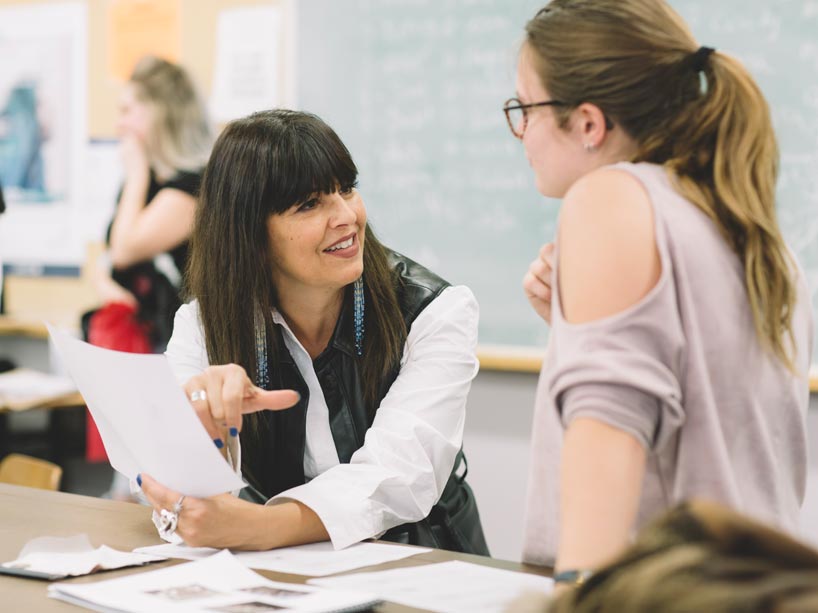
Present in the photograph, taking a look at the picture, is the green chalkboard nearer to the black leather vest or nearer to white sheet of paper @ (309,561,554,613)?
the black leather vest

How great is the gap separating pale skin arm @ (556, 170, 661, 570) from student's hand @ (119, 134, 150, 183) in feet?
9.51

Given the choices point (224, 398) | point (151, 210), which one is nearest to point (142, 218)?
point (151, 210)

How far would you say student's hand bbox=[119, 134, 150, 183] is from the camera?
3.72m

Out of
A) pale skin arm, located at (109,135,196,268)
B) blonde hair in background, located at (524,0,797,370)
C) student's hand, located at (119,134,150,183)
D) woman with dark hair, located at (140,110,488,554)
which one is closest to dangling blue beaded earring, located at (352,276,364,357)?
woman with dark hair, located at (140,110,488,554)

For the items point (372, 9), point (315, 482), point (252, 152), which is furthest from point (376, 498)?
point (372, 9)

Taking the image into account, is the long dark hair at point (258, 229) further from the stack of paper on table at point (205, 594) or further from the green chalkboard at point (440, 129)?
the green chalkboard at point (440, 129)

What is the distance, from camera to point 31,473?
2.29m

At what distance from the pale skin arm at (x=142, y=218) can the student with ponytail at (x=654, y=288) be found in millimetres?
2458

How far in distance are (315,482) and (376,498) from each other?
98mm

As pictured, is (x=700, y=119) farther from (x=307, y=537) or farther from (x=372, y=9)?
(x=372, y=9)

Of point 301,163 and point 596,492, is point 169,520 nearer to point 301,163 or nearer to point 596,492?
point 301,163

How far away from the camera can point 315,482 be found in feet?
5.42

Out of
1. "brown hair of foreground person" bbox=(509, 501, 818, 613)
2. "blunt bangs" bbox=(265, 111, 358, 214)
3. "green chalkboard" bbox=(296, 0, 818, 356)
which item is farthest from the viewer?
"green chalkboard" bbox=(296, 0, 818, 356)

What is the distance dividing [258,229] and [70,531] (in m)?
0.59
